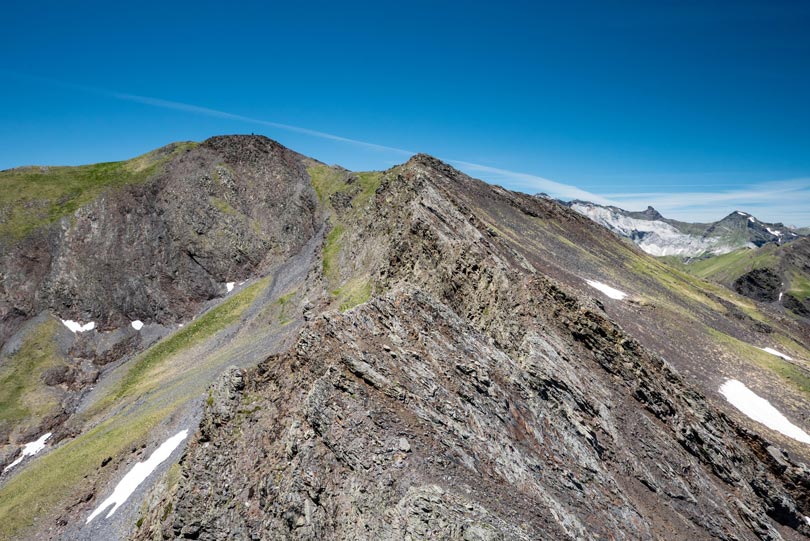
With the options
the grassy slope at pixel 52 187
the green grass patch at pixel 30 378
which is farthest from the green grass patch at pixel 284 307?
the grassy slope at pixel 52 187

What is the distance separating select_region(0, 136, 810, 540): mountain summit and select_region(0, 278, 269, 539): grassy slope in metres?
0.31

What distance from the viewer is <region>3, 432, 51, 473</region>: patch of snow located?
53.6m

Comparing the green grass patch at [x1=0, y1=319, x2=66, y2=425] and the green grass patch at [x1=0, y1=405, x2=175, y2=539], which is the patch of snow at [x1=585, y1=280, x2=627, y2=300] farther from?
the green grass patch at [x1=0, y1=319, x2=66, y2=425]

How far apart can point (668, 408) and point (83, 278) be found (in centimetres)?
10052

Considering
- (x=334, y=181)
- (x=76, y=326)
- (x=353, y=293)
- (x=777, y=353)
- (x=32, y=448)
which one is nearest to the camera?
(x=353, y=293)

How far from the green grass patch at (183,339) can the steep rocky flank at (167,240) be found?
12.3m

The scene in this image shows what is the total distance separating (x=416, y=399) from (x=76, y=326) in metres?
87.2

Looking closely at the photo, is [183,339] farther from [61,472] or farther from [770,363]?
[770,363]

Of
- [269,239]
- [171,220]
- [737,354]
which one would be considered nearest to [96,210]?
[171,220]

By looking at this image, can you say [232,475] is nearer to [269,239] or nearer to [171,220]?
[269,239]

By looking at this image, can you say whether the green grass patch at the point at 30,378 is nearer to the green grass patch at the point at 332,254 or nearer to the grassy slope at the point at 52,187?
the grassy slope at the point at 52,187

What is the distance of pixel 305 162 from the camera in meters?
120

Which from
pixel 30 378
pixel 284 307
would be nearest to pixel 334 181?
pixel 284 307

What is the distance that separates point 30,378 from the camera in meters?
67.9
